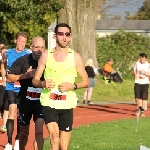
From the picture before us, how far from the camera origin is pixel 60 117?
9266 mm

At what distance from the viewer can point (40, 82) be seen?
9.12 metres

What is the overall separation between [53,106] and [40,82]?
0.37m

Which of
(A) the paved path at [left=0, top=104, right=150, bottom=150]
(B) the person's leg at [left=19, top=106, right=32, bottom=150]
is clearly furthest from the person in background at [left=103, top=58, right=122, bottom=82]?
(B) the person's leg at [left=19, top=106, right=32, bottom=150]

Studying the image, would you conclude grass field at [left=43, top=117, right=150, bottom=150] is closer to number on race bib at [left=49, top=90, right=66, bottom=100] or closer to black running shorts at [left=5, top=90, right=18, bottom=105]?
black running shorts at [left=5, top=90, right=18, bottom=105]

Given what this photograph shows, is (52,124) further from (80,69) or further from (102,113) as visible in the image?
(102,113)

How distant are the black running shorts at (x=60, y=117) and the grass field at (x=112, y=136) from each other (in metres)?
3.44

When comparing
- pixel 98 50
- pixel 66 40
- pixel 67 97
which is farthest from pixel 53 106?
pixel 98 50

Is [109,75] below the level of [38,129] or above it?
below

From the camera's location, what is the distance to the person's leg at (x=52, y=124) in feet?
29.7

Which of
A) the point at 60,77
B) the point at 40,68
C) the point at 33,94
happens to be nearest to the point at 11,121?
the point at 33,94

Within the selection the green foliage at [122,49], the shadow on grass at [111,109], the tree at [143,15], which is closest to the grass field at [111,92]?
the shadow on grass at [111,109]

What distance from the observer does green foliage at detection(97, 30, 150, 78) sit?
40.5 meters

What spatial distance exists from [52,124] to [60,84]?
57 cm

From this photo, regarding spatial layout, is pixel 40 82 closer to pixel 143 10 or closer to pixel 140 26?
pixel 140 26
